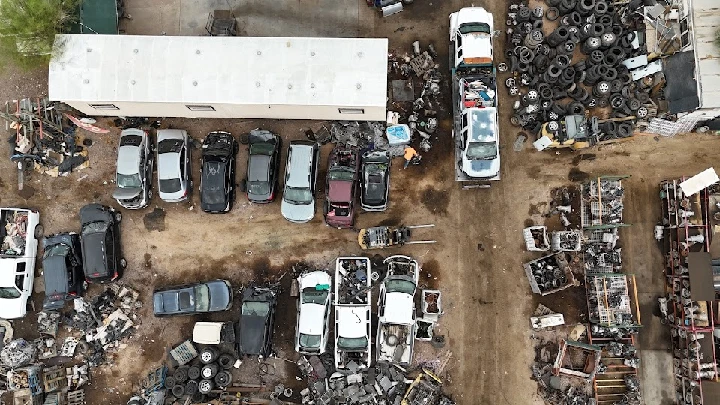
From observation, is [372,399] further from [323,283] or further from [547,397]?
[547,397]

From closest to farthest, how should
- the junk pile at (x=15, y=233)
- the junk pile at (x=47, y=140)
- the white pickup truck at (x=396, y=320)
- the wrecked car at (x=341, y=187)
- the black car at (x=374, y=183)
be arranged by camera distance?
the white pickup truck at (x=396, y=320), the wrecked car at (x=341, y=187), the black car at (x=374, y=183), the junk pile at (x=15, y=233), the junk pile at (x=47, y=140)

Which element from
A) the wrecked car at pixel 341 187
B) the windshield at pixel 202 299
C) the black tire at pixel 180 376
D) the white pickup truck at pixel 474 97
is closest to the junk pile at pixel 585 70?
the white pickup truck at pixel 474 97

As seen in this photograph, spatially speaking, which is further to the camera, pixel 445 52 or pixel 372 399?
pixel 445 52

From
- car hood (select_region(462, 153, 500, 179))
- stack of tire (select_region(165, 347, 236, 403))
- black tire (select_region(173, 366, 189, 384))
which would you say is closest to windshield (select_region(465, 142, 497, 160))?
car hood (select_region(462, 153, 500, 179))

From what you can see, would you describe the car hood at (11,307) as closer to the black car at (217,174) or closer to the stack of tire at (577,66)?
the black car at (217,174)

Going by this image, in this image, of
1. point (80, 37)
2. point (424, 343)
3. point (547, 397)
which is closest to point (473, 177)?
point (424, 343)

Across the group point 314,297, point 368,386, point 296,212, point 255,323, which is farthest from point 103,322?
point 368,386
